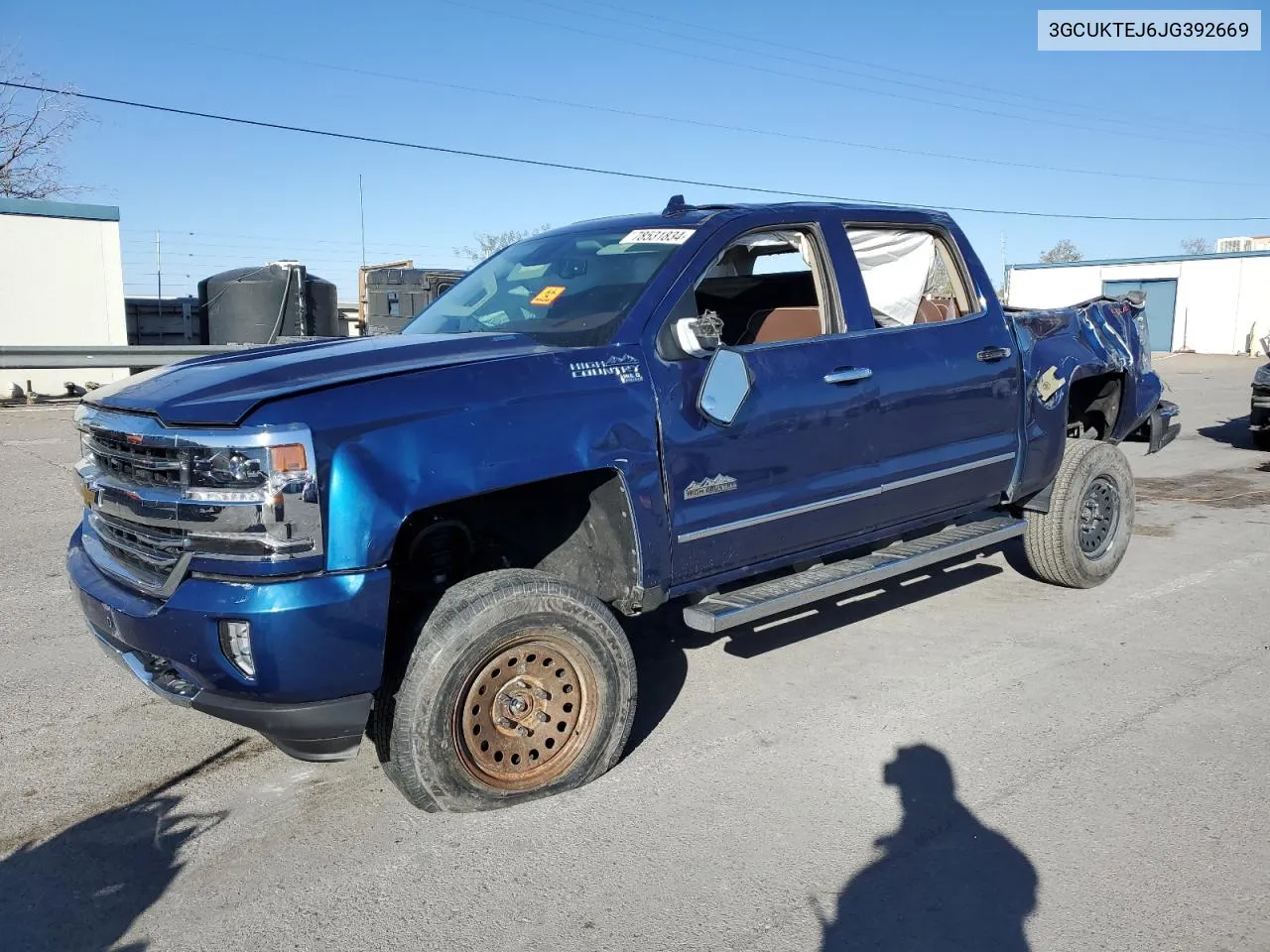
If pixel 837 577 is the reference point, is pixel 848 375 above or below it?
above

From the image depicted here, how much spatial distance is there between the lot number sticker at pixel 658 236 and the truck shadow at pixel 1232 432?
1105 cm

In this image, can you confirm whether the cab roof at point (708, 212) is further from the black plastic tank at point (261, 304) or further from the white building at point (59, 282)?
the black plastic tank at point (261, 304)

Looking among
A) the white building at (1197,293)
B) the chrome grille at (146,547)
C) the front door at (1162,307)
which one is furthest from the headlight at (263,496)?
the front door at (1162,307)

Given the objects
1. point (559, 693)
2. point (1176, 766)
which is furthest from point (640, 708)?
point (1176, 766)

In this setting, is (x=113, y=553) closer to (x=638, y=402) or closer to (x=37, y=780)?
(x=37, y=780)

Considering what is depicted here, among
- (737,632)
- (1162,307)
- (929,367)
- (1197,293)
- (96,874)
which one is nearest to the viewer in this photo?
(96,874)

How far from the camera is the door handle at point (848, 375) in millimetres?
4398

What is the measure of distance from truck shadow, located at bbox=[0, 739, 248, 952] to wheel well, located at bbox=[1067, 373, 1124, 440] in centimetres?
544

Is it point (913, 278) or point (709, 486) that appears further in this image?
point (913, 278)

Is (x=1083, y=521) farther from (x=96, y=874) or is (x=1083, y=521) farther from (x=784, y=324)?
(x=96, y=874)

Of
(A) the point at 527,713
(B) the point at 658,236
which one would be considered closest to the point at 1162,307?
→ (B) the point at 658,236

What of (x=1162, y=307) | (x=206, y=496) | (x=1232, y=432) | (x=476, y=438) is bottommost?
(x=1232, y=432)

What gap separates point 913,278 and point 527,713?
136 inches

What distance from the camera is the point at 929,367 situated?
4871mm
